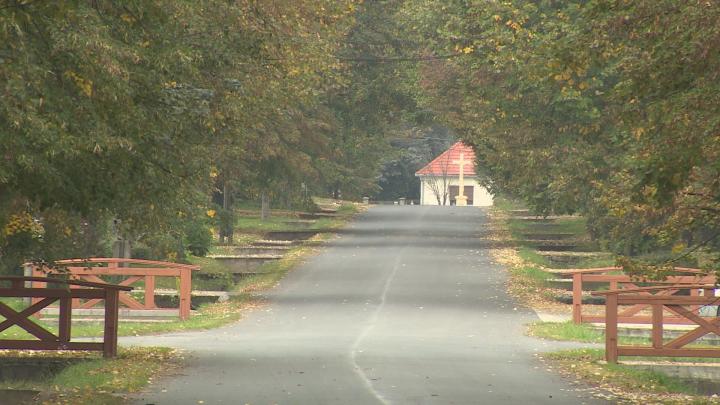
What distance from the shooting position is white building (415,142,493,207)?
10100 cm

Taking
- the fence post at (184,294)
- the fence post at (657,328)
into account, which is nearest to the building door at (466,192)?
the fence post at (184,294)

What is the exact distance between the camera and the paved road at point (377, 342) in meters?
14.9

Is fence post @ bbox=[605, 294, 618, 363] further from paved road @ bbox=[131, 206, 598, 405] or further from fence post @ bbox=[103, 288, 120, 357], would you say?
fence post @ bbox=[103, 288, 120, 357]

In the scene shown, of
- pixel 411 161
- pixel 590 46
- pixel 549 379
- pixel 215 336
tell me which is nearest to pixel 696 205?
pixel 590 46

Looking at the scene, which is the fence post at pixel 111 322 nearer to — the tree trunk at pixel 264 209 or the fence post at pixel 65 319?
the fence post at pixel 65 319

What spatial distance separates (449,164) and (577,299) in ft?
252

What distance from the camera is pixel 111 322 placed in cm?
1773

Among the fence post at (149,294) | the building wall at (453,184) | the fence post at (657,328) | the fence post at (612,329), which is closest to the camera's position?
the fence post at (657,328)

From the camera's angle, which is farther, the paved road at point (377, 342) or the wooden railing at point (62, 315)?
the wooden railing at point (62, 315)

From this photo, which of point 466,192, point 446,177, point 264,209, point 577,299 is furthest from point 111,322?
point 466,192

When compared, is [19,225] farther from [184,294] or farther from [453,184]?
[453,184]

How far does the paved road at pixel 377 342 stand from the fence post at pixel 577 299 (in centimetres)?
105

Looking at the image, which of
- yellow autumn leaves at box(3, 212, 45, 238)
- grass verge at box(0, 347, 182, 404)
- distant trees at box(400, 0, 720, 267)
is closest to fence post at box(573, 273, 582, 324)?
distant trees at box(400, 0, 720, 267)

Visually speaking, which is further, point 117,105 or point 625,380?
point 625,380
